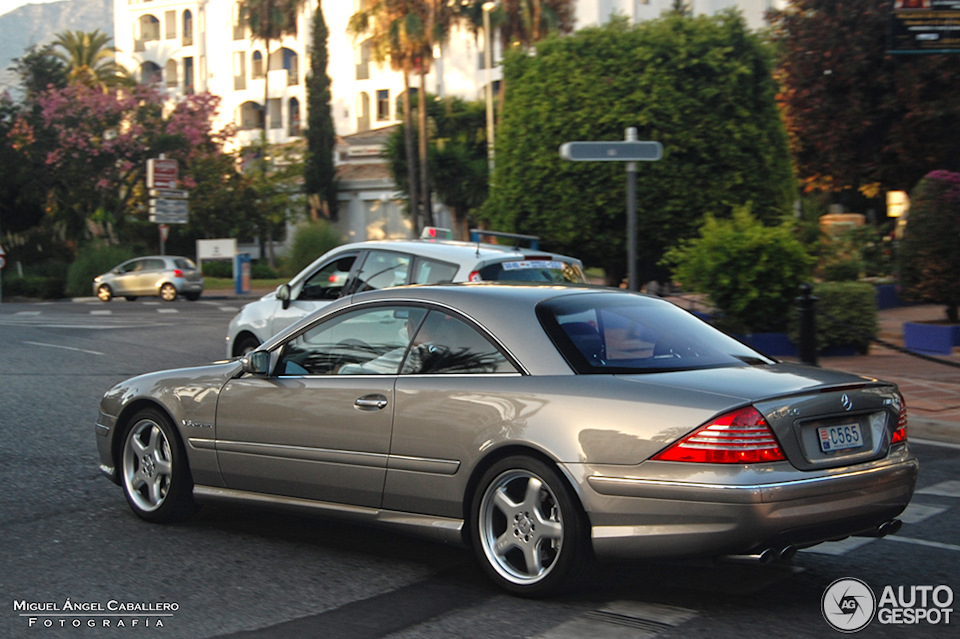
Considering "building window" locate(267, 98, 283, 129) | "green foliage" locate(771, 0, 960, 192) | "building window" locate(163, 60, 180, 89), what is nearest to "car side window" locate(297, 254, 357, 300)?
"green foliage" locate(771, 0, 960, 192)

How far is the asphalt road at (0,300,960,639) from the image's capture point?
15.6ft

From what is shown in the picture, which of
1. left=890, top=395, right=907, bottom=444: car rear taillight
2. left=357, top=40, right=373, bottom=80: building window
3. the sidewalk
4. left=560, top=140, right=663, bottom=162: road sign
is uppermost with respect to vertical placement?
left=357, top=40, right=373, bottom=80: building window

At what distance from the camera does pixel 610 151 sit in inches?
459

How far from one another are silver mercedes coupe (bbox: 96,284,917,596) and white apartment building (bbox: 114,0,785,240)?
192ft

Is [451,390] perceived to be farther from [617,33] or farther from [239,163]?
[239,163]

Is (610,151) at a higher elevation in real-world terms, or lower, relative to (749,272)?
higher

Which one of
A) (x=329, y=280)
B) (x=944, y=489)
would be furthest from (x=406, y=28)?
(x=944, y=489)

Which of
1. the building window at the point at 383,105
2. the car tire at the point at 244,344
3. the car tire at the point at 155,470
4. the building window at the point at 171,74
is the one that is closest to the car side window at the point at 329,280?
the car tire at the point at 244,344

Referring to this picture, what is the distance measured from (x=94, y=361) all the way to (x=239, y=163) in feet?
134

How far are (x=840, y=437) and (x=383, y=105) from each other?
2814 inches

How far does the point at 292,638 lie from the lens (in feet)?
15.1

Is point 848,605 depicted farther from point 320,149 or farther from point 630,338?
→ point 320,149

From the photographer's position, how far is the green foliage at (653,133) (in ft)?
64.7

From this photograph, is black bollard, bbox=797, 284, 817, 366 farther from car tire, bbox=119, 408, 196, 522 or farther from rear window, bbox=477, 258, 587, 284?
car tire, bbox=119, 408, 196, 522
